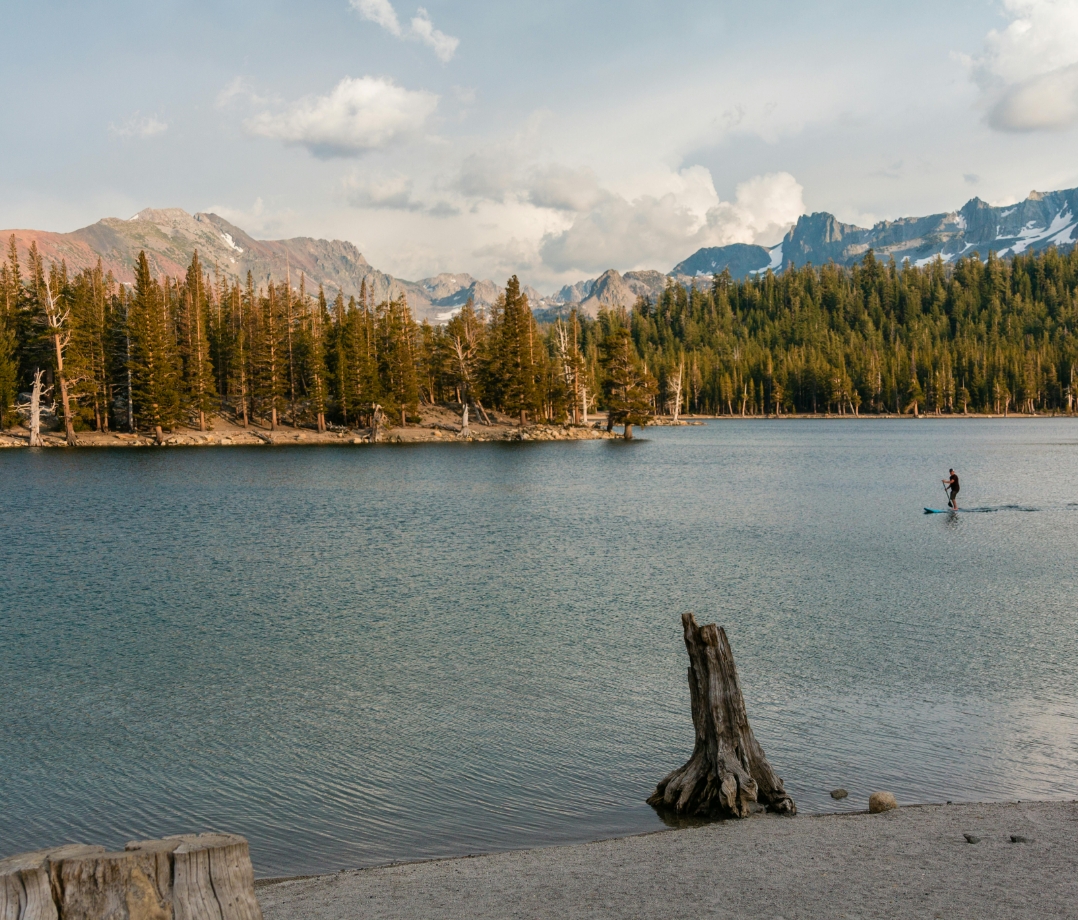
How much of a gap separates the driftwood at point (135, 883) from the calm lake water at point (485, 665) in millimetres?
6309

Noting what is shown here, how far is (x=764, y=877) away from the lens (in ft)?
→ 28.5

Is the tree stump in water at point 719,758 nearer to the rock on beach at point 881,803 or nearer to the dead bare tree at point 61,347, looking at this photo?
the rock on beach at point 881,803

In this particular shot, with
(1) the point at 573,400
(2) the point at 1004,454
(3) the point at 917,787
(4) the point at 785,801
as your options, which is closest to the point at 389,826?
(4) the point at 785,801

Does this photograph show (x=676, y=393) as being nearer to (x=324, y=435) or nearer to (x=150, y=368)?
(x=324, y=435)

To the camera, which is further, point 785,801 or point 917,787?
point 917,787

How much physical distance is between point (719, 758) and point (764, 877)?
8.99 feet

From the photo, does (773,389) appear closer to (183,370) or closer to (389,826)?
(183,370)

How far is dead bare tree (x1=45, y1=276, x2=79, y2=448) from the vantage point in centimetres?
8662

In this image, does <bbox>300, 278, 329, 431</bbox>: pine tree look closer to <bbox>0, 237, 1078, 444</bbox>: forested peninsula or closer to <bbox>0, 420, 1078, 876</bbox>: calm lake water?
<bbox>0, 237, 1078, 444</bbox>: forested peninsula

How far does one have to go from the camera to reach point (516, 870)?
31.0 feet

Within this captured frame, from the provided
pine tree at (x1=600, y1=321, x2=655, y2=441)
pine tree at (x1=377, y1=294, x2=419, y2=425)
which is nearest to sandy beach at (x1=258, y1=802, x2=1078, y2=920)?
pine tree at (x1=600, y1=321, x2=655, y2=441)

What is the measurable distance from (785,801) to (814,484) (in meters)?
47.3

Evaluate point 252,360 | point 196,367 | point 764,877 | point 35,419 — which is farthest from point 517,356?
point 764,877

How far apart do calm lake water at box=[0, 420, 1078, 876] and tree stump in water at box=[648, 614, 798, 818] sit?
32.7 inches
